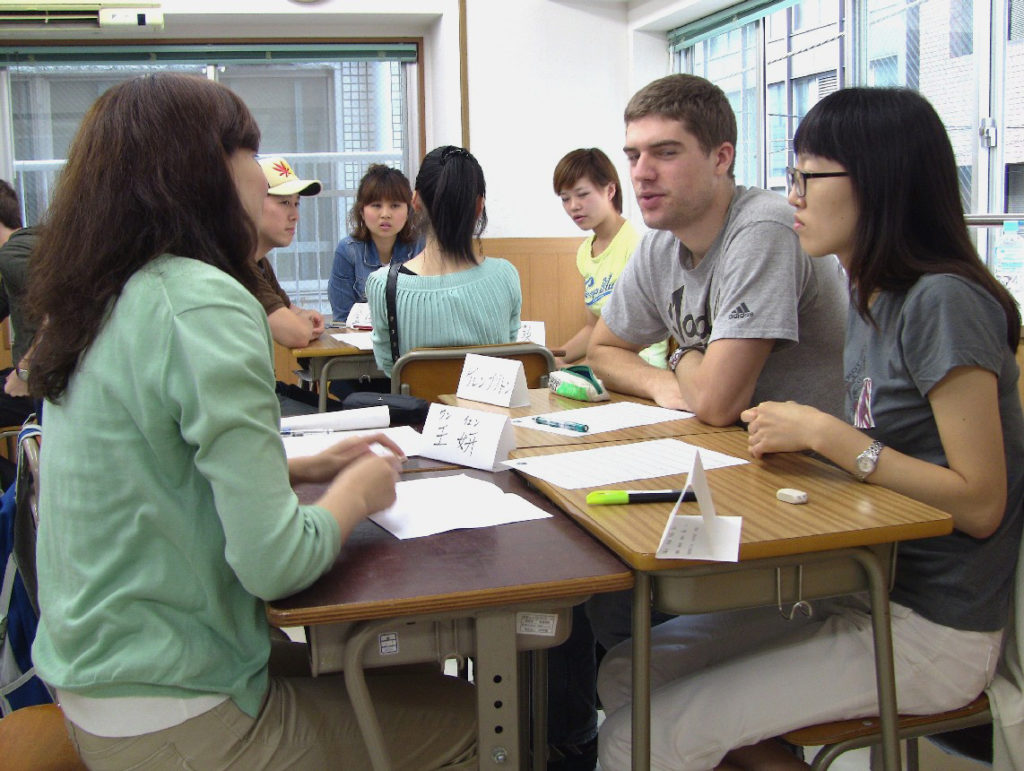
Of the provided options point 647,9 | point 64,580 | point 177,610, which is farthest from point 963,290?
point 647,9

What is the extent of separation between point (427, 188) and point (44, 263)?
185cm

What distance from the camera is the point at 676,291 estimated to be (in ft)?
6.86

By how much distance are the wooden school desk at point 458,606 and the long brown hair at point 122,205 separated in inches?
14.5

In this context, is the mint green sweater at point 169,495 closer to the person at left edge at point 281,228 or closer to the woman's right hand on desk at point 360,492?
the woman's right hand on desk at point 360,492

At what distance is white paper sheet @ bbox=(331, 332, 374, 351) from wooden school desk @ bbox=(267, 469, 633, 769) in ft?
7.47

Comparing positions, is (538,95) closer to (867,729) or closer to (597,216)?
(597,216)

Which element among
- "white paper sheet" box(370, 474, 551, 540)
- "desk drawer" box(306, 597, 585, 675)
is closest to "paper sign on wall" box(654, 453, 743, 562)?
"desk drawer" box(306, 597, 585, 675)

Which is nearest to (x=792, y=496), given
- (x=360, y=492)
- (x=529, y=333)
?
(x=360, y=492)

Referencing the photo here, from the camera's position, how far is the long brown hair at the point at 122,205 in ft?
3.23

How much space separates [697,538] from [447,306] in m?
1.86

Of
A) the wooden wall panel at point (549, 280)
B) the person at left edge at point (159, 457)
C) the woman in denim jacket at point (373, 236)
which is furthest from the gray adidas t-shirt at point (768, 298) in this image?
the wooden wall panel at point (549, 280)

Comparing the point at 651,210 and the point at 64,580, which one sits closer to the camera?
the point at 64,580

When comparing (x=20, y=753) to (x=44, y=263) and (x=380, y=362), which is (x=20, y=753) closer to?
(x=44, y=263)

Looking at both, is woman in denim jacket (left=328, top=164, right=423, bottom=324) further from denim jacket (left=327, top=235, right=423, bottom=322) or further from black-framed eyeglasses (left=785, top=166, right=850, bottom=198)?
black-framed eyeglasses (left=785, top=166, right=850, bottom=198)
